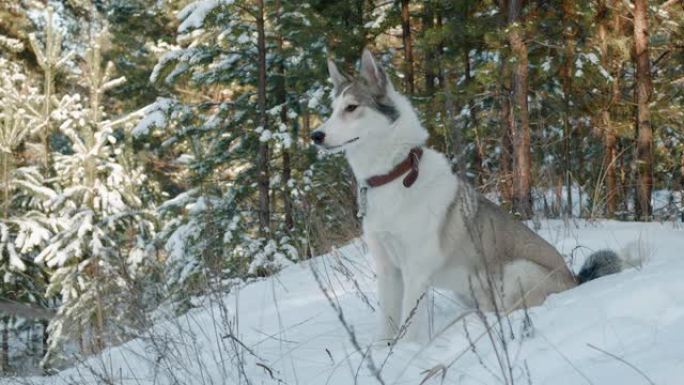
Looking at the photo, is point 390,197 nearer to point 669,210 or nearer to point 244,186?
point 669,210

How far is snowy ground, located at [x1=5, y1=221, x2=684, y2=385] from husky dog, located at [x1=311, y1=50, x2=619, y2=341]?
0.81 ft

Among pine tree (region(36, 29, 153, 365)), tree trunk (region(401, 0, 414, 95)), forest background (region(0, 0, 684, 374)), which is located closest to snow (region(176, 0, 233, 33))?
forest background (region(0, 0, 684, 374))

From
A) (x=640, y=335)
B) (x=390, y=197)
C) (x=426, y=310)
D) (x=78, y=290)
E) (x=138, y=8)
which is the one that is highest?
(x=138, y=8)

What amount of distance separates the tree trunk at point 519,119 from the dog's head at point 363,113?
4.56 meters

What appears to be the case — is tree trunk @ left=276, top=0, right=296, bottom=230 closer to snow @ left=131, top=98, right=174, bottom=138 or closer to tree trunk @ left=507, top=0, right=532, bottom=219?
snow @ left=131, top=98, right=174, bottom=138

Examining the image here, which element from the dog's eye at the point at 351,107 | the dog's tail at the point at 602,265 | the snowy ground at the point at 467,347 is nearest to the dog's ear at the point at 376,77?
the dog's eye at the point at 351,107

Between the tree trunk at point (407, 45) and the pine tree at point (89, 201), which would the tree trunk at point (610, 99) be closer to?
the tree trunk at point (407, 45)

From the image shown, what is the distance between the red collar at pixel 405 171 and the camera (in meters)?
3.48

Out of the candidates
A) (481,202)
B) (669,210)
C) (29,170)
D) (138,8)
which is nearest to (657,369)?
(481,202)

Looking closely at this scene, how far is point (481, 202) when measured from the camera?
12.3 feet

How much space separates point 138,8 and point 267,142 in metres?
10.4

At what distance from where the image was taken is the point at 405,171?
3520 mm

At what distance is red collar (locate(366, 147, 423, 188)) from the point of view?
348 centimetres

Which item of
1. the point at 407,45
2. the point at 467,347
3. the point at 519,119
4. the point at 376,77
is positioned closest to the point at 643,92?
the point at 519,119
